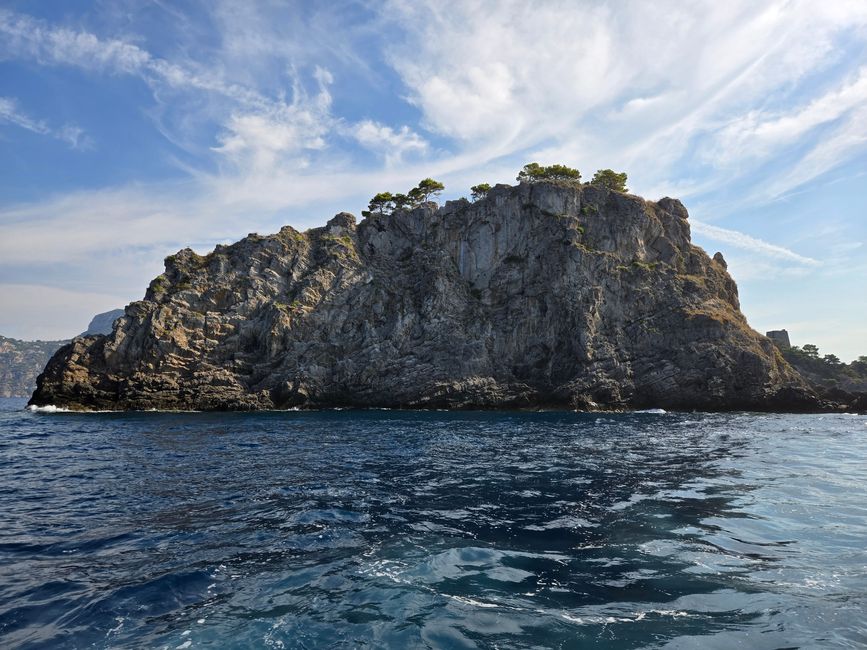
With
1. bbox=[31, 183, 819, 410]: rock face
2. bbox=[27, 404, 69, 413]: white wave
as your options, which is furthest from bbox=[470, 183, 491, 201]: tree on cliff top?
bbox=[27, 404, 69, 413]: white wave

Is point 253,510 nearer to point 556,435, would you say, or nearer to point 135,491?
point 135,491

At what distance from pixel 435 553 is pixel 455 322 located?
61421mm

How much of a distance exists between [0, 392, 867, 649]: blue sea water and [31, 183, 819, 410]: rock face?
4138 centimetres

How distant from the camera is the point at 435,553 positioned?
950 centimetres

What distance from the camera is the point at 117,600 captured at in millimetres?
7629

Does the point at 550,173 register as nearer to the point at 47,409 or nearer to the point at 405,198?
the point at 405,198

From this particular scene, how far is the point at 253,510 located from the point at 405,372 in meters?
51.1

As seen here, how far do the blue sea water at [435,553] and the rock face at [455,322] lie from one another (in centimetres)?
4138

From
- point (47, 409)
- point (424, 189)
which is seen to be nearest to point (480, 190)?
point (424, 189)

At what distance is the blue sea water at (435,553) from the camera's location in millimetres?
6602

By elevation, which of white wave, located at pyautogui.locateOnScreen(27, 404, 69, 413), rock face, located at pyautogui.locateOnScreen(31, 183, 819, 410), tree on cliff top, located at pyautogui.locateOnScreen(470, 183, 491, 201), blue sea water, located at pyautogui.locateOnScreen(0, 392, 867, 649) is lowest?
blue sea water, located at pyautogui.locateOnScreen(0, 392, 867, 649)

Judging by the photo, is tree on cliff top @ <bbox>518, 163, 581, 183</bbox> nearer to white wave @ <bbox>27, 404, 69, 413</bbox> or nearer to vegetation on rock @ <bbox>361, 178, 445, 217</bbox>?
vegetation on rock @ <bbox>361, 178, 445, 217</bbox>

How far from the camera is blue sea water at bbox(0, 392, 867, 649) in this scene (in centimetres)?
660

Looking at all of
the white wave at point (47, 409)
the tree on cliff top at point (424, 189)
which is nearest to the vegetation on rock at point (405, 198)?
the tree on cliff top at point (424, 189)
